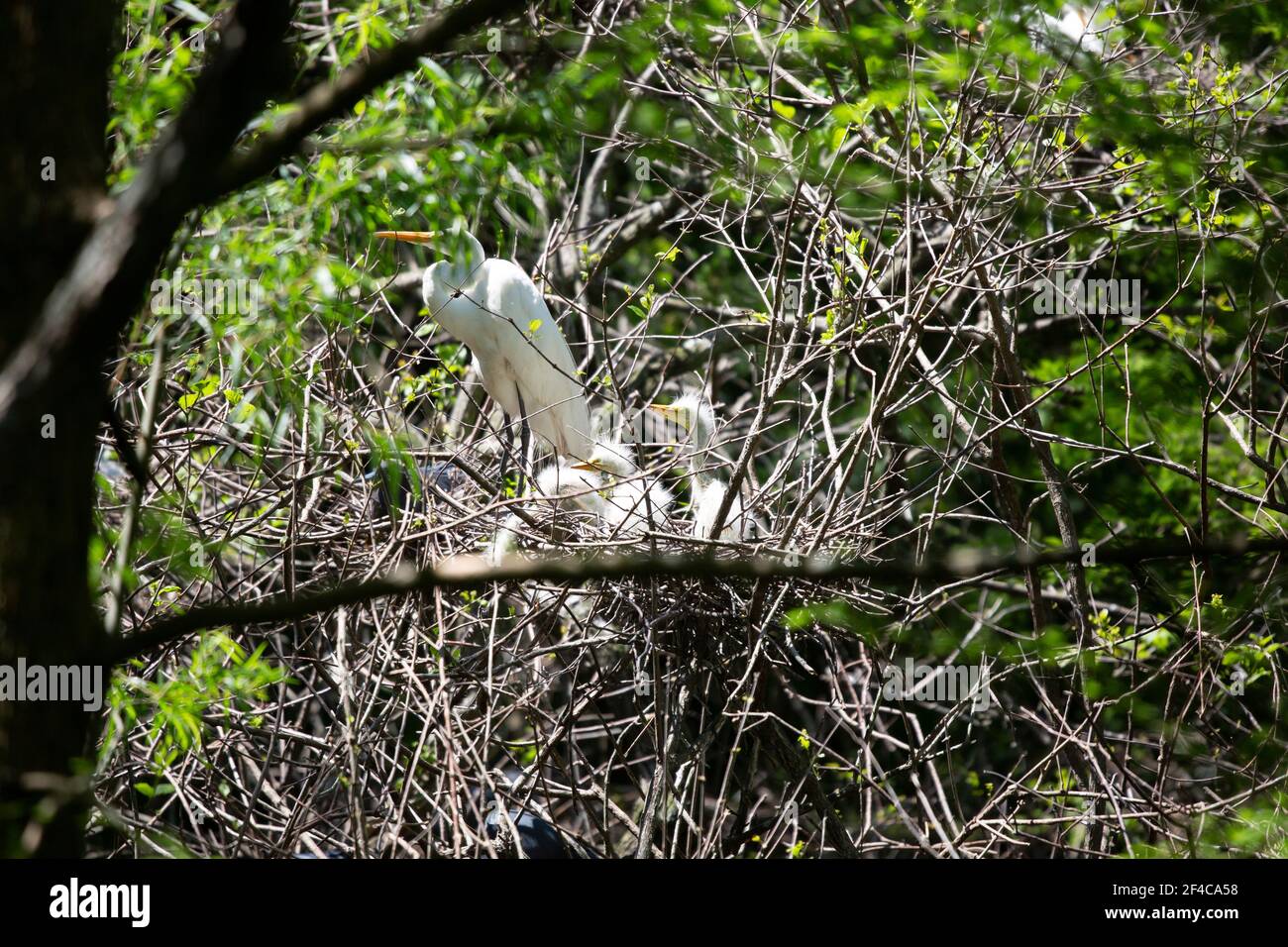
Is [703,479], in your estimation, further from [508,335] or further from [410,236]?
[410,236]

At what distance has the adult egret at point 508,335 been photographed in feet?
14.8

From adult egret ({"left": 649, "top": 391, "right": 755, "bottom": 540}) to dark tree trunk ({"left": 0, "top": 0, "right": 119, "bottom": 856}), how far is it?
1.90 meters

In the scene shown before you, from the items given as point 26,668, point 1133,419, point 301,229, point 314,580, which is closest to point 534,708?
point 314,580

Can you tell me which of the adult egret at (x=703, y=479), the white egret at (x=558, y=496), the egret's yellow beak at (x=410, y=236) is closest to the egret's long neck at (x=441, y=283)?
the egret's yellow beak at (x=410, y=236)

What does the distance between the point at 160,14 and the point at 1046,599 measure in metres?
3.49

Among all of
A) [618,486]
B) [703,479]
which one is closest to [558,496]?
[618,486]

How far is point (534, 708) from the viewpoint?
3.07m

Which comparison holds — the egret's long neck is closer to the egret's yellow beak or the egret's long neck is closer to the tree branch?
the egret's yellow beak

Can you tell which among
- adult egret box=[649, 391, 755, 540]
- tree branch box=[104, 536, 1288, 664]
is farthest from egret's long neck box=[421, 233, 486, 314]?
tree branch box=[104, 536, 1288, 664]

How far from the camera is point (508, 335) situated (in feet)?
15.8

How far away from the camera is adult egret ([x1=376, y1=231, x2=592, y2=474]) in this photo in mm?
4504

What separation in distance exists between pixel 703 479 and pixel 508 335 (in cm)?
123
